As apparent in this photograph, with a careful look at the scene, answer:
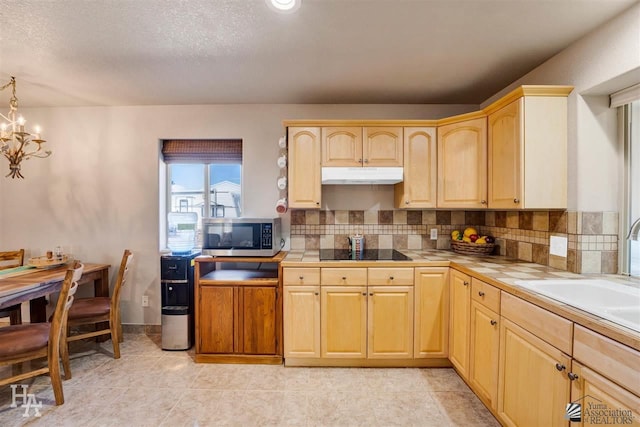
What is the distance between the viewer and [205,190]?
328cm

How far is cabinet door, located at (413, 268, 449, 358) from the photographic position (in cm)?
237

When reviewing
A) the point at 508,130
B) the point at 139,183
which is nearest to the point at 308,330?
the point at 508,130

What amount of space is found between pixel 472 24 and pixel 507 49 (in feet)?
1.52

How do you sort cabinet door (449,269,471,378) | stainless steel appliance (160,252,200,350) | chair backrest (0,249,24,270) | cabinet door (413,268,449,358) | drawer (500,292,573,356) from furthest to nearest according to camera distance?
chair backrest (0,249,24,270), stainless steel appliance (160,252,200,350), cabinet door (413,268,449,358), cabinet door (449,269,471,378), drawer (500,292,573,356)

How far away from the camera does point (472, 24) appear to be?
1720 mm

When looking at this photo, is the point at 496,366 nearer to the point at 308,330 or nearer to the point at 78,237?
the point at 308,330

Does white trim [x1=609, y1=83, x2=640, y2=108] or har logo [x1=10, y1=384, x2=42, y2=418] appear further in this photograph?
har logo [x1=10, y1=384, x2=42, y2=418]

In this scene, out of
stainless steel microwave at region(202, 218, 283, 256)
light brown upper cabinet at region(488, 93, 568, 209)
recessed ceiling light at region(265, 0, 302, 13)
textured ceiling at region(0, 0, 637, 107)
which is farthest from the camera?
stainless steel microwave at region(202, 218, 283, 256)

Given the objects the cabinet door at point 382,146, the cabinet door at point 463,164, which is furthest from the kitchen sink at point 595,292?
the cabinet door at point 382,146

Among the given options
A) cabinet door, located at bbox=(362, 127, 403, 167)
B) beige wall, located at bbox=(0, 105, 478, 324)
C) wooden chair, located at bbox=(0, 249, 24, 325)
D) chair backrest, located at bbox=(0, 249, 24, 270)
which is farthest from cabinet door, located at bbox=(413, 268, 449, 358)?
chair backrest, located at bbox=(0, 249, 24, 270)

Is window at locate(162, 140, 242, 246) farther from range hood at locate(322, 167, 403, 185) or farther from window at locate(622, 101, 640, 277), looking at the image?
window at locate(622, 101, 640, 277)

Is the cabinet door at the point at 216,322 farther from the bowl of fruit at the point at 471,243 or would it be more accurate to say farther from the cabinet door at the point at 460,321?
the bowl of fruit at the point at 471,243

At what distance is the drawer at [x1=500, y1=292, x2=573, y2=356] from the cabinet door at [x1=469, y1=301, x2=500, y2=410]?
5.7 inches

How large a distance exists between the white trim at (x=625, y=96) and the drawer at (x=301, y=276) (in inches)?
89.0
